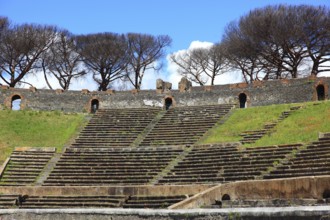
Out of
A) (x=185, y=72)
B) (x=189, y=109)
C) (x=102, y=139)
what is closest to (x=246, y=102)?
(x=189, y=109)

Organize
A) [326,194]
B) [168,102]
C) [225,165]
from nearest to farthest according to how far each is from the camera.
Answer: [326,194] → [225,165] → [168,102]

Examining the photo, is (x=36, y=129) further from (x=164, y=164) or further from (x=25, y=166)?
(x=164, y=164)

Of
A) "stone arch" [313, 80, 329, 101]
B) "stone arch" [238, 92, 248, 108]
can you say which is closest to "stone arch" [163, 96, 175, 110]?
"stone arch" [238, 92, 248, 108]

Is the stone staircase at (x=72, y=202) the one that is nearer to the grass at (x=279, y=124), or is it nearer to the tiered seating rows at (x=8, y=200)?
the tiered seating rows at (x=8, y=200)

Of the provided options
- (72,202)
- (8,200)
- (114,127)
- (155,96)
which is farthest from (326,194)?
(155,96)

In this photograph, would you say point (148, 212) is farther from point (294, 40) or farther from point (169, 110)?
point (294, 40)

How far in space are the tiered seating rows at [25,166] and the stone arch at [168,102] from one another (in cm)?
1206

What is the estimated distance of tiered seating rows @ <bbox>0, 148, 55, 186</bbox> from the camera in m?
27.1

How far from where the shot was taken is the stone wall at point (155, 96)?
37969 millimetres

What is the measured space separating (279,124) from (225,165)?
792cm

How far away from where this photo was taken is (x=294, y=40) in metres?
44.2

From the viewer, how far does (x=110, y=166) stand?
92.5 ft

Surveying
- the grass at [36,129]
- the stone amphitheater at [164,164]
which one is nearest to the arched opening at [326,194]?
the stone amphitheater at [164,164]

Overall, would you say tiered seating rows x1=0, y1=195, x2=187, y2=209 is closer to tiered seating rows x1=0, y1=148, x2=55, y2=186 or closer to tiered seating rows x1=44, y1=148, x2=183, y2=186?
tiered seating rows x1=44, y1=148, x2=183, y2=186
